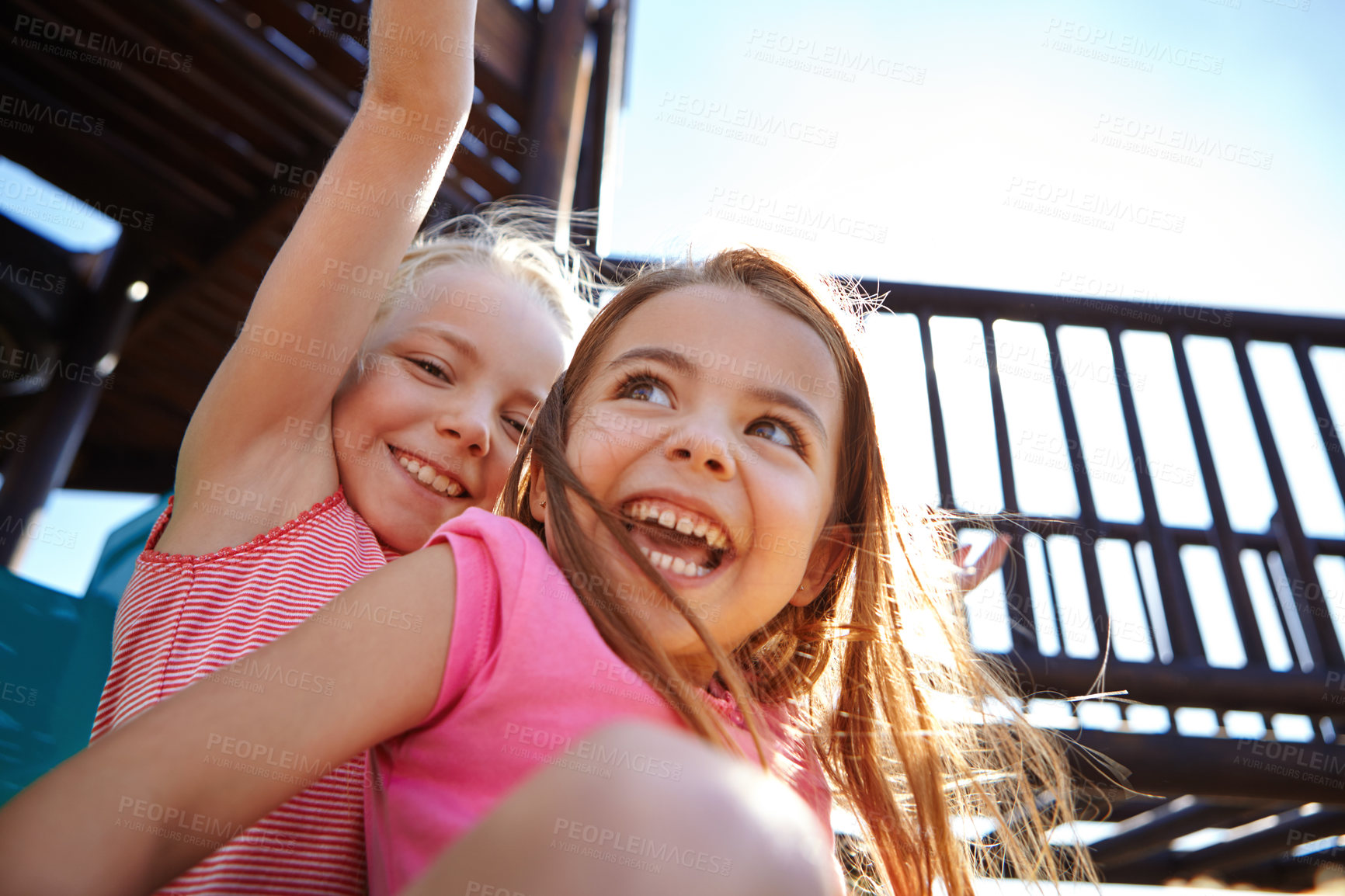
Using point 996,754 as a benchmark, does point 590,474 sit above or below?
above

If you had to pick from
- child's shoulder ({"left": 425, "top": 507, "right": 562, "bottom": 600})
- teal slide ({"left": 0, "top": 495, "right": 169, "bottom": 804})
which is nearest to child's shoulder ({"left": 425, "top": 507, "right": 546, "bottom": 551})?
child's shoulder ({"left": 425, "top": 507, "right": 562, "bottom": 600})

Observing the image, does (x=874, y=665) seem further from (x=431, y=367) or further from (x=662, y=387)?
(x=431, y=367)

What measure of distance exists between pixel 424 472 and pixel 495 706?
69 centimetres

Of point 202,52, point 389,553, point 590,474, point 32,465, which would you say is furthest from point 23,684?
point 32,465

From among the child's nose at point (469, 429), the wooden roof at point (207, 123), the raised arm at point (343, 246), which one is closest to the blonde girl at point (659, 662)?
the child's nose at point (469, 429)

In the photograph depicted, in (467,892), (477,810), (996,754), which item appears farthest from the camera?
(996,754)

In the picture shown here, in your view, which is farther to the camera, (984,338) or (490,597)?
(984,338)

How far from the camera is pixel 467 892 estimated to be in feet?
2.22

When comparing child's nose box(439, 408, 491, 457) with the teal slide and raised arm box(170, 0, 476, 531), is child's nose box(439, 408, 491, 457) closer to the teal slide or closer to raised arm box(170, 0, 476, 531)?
raised arm box(170, 0, 476, 531)

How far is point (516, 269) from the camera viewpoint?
70.2 inches

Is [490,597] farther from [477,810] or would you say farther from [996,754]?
[996,754]

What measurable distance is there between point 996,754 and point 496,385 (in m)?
1.07

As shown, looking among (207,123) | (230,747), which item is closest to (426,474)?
(230,747)

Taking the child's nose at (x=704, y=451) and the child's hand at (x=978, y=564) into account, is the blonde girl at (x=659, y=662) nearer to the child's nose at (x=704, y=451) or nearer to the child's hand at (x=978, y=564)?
the child's nose at (x=704, y=451)
